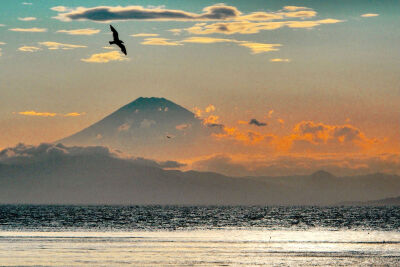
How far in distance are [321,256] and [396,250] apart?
11566 mm

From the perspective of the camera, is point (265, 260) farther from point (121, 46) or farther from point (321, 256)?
point (121, 46)

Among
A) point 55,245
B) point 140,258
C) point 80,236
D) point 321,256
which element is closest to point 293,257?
point 321,256

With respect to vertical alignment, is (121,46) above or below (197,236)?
above

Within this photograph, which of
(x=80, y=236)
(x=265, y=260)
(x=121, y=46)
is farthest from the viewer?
(x=80, y=236)

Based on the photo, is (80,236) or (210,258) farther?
(80,236)

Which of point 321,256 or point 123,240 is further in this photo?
point 123,240

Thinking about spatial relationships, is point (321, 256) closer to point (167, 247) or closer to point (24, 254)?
point (167, 247)

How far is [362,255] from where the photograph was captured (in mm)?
69875

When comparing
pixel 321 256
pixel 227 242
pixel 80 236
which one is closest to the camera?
pixel 321 256

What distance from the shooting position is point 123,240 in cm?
8556

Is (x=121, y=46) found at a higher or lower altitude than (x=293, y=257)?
higher

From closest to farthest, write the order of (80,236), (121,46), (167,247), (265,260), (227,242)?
(121,46) → (265,260) → (167,247) → (227,242) → (80,236)

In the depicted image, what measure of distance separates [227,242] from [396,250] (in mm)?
18700

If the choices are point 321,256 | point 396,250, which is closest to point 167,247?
point 321,256
